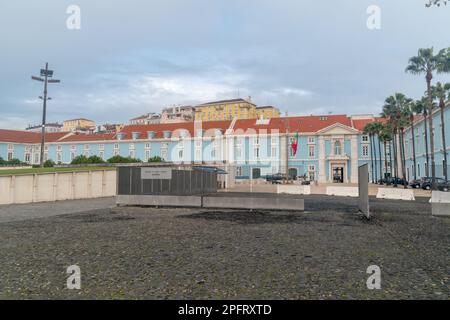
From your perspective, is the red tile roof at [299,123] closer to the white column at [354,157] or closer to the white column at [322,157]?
the white column at [322,157]

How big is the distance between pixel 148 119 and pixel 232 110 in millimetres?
40178

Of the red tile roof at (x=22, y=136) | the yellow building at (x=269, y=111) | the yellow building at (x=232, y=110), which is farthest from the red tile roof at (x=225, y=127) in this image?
the yellow building at (x=269, y=111)

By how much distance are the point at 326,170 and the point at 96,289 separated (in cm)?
7680

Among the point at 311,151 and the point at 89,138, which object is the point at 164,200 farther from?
the point at 89,138

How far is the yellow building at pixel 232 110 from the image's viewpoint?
156 metres

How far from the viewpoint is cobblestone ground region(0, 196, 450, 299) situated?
573 cm

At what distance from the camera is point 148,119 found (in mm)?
168000

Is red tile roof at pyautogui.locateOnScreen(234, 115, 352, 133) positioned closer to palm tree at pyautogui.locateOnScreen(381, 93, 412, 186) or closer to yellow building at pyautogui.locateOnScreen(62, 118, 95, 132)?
palm tree at pyautogui.locateOnScreen(381, 93, 412, 186)

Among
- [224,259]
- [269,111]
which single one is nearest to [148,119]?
[269,111]

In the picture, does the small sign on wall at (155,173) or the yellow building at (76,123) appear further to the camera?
the yellow building at (76,123)

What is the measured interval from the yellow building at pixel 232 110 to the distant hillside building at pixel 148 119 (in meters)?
18.9

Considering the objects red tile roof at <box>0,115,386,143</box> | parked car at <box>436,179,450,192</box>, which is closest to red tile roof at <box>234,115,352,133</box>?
red tile roof at <box>0,115,386,143</box>

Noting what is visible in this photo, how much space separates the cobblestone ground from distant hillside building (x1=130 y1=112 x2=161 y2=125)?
150864 millimetres
